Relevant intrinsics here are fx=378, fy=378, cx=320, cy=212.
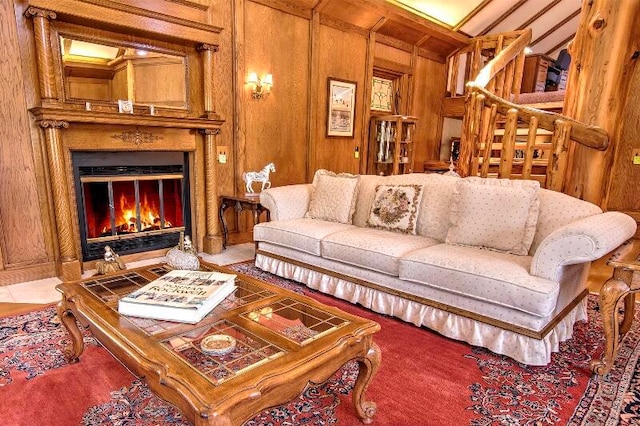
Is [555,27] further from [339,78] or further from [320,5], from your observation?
[320,5]

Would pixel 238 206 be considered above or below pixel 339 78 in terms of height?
below

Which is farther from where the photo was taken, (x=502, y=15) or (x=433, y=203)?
(x=502, y=15)

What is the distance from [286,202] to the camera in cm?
353

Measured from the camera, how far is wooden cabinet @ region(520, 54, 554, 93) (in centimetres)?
714

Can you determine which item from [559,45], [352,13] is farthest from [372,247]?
[559,45]

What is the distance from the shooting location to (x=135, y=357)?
1234mm

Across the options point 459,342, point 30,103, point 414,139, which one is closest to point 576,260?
point 459,342

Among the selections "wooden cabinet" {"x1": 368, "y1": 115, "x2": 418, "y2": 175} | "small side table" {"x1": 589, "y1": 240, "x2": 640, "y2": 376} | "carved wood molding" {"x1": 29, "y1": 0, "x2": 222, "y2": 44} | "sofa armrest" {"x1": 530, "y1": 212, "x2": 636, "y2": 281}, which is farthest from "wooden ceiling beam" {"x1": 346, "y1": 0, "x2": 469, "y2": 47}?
"small side table" {"x1": 589, "y1": 240, "x2": 640, "y2": 376}

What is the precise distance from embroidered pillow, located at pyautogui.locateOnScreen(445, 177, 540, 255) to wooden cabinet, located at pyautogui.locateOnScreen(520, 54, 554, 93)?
5.85m

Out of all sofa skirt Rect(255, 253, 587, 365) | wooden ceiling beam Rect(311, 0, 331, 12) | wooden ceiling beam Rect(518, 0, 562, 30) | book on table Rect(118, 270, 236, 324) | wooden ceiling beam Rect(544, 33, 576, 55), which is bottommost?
sofa skirt Rect(255, 253, 587, 365)

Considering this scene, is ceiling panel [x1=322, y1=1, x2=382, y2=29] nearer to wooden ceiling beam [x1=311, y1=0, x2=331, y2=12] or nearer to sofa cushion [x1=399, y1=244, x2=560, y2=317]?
wooden ceiling beam [x1=311, y1=0, x2=331, y2=12]

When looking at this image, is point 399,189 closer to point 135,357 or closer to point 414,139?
point 135,357

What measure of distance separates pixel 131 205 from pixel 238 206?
105 cm

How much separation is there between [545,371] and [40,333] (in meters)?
2.91
